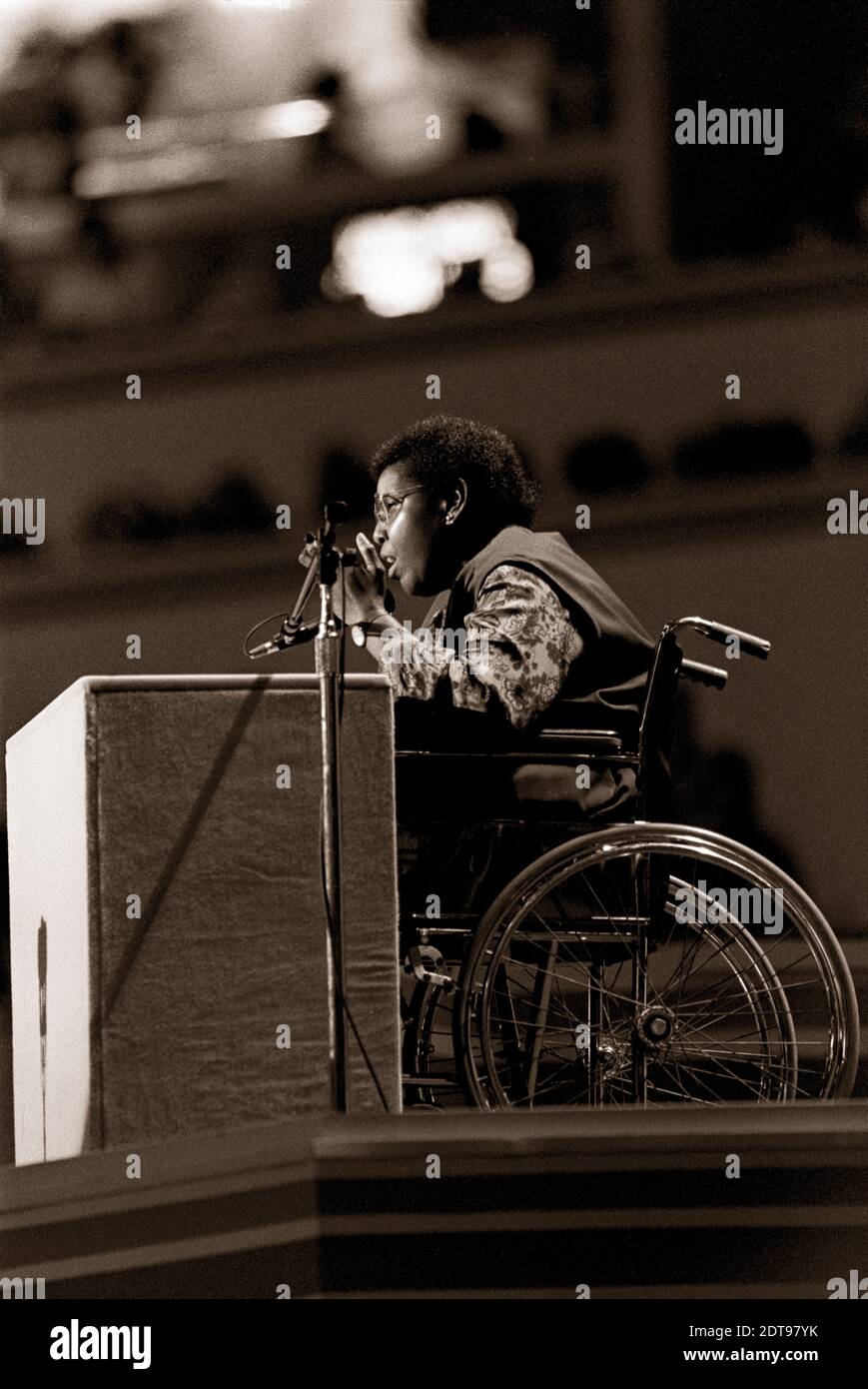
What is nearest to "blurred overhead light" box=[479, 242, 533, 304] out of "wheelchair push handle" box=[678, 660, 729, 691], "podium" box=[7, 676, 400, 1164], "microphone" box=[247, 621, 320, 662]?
"wheelchair push handle" box=[678, 660, 729, 691]

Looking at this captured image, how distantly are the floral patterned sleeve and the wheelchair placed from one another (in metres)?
0.07

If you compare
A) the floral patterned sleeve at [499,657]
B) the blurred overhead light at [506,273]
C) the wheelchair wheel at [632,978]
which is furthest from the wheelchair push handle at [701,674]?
the blurred overhead light at [506,273]

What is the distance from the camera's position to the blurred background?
145 inches

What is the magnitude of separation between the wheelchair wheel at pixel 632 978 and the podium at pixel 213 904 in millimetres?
188

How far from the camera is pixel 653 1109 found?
210 centimetres

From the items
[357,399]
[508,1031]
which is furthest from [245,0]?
[508,1031]

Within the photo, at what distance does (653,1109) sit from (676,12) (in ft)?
7.72

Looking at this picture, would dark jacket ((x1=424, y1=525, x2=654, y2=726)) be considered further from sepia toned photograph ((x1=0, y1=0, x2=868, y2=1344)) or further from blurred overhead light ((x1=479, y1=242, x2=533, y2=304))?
blurred overhead light ((x1=479, y1=242, x2=533, y2=304))

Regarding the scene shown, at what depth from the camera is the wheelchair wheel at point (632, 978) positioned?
2395 mm

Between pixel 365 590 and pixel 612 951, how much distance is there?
0.58 m
